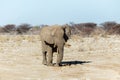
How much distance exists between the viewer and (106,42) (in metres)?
34.3

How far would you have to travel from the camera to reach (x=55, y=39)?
65.8 feet

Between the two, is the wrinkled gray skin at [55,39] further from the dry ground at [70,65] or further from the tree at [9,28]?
the tree at [9,28]

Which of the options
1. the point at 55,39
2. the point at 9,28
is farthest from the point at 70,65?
the point at 9,28

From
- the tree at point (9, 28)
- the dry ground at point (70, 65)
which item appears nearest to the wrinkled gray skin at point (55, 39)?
the dry ground at point (70, 65)

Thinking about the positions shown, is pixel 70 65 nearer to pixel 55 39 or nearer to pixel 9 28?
pixel 55 39

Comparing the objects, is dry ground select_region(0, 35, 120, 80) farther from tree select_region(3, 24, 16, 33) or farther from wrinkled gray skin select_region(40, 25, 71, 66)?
tree select_region(3, 24, 16, 33)

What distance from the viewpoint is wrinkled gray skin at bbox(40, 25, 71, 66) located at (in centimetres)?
2000

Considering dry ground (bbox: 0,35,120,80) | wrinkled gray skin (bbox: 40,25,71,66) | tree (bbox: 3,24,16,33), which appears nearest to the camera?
dry ground (bbox: 0,35,120,80)

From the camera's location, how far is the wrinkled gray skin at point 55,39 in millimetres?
20000

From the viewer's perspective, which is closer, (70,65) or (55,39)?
(55,39)

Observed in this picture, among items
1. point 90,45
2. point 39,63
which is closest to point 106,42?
point 90,45

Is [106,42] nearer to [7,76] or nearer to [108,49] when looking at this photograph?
[108,49]

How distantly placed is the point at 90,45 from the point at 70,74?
1420cm

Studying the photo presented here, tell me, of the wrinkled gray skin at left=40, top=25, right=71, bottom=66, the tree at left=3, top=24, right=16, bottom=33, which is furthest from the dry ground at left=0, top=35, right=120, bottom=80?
the tree at left=3, top=24, right=16, bottom=33
